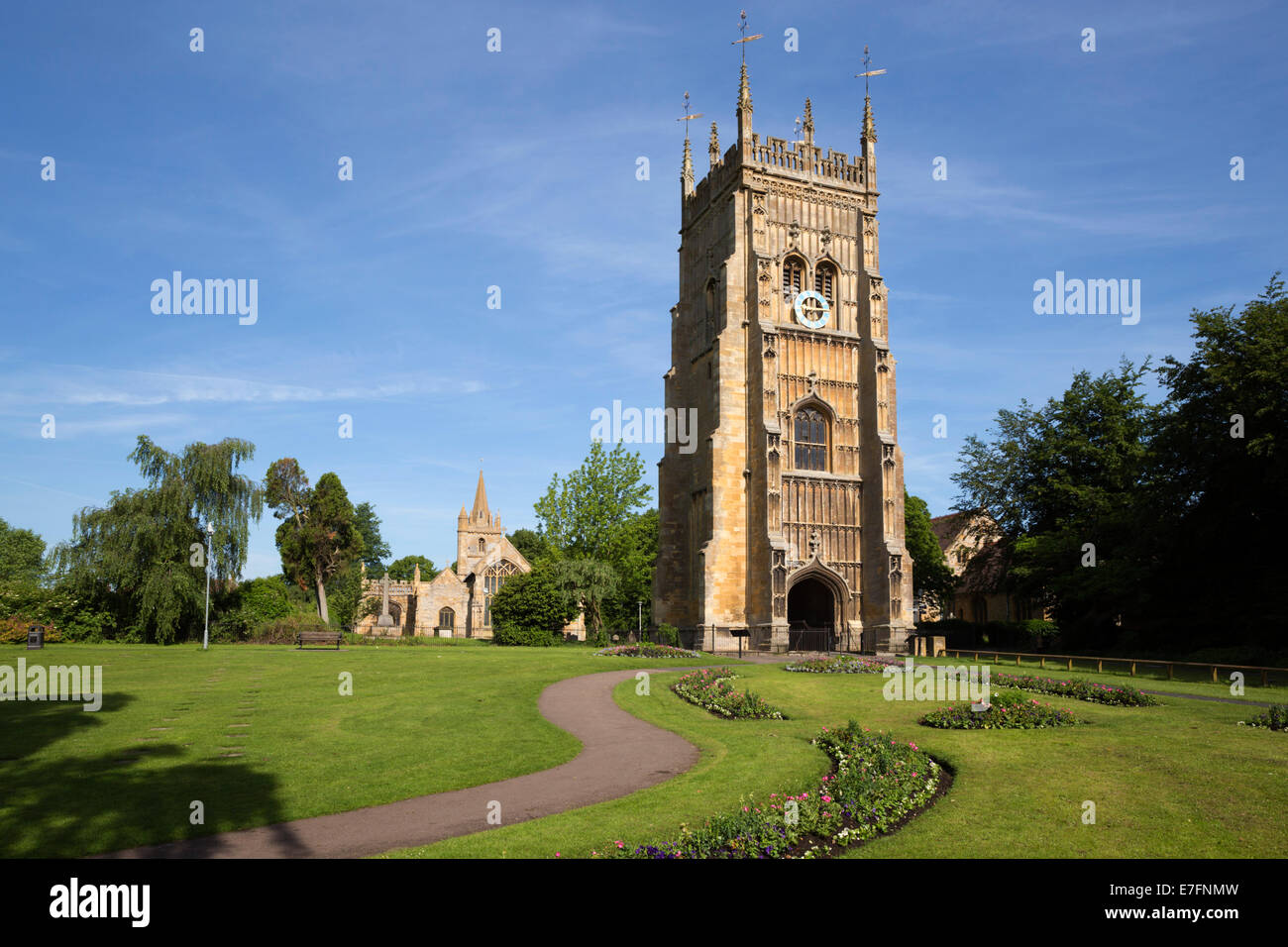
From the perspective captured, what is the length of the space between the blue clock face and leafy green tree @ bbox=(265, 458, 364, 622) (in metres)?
41.6

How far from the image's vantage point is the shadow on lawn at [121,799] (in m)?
8.50

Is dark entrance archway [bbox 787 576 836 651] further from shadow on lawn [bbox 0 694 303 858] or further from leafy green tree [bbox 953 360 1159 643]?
shadow on lawn [bbox 0 694 303 858]

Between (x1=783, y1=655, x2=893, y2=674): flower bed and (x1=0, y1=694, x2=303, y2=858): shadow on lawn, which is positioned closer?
(x1=0, y1=694, x2=303, y2=858): shadow on lawn

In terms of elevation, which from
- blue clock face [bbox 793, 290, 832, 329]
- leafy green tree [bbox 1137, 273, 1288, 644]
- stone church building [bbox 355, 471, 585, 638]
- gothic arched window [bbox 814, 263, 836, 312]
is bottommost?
stone church building [bbox 355, 471, 585, 638]

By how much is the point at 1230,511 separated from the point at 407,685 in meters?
27.6

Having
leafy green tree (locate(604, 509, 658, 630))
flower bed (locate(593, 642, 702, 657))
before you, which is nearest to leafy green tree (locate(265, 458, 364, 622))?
leafy green tree (locate(604, 509, 658, 630))

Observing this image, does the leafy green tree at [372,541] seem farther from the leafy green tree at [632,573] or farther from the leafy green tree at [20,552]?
the leafy green tree at [632,573]

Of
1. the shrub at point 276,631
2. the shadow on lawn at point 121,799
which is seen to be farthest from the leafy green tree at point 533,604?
the shadow on lawn at point 121,799

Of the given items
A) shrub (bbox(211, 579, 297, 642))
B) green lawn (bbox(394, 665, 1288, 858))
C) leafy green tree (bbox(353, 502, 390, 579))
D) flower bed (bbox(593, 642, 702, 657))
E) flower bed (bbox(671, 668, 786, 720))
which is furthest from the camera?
leafy green tree (bbox(353, 502, 390, 579))

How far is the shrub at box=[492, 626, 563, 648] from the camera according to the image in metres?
47.9
